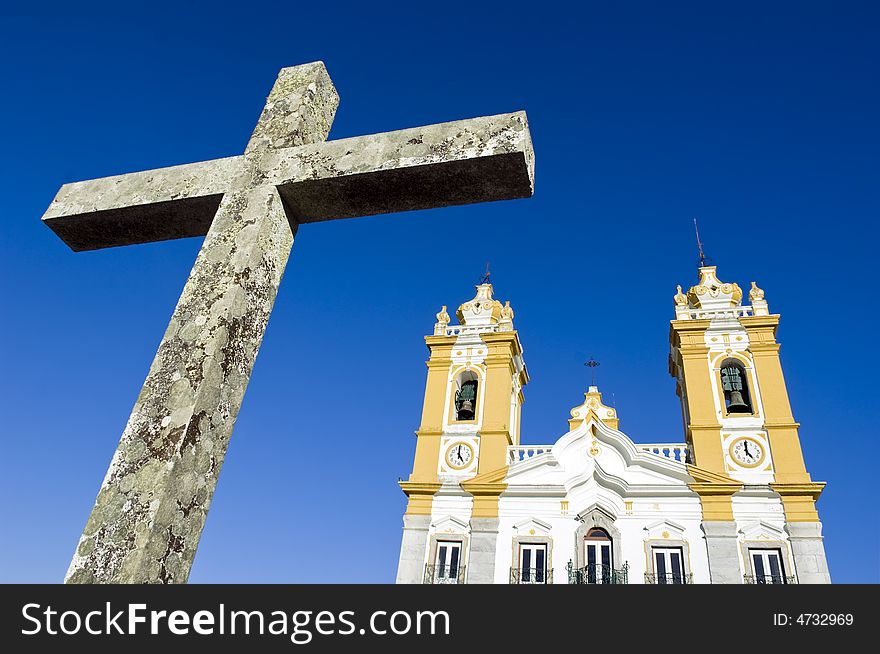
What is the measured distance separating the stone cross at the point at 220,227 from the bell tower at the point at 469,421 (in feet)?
43.8

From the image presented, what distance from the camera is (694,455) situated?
Result: 16.0 metres

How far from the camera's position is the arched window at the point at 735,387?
647 inches

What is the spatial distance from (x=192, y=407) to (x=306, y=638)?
2.81 ft

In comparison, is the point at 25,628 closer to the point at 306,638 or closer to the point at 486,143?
the point at 306,638

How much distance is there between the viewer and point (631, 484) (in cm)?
1569

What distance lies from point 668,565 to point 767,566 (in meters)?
2.12

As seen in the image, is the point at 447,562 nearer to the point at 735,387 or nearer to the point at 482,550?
the point at 482,550

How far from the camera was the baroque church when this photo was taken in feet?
47.2

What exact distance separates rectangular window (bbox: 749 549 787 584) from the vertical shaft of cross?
48.5 feet

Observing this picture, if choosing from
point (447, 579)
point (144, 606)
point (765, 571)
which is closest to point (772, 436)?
point (765, 571)

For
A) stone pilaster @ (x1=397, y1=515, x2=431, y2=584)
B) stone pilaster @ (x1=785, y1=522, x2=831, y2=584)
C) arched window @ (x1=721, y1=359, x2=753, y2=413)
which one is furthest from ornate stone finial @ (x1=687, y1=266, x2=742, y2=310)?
stone pilaster @ (x1=397, y1=515, x2=431, y2=584)

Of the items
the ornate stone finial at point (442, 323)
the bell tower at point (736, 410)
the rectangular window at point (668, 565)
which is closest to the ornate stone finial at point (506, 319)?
the ornate stone finial at point (442, 323)

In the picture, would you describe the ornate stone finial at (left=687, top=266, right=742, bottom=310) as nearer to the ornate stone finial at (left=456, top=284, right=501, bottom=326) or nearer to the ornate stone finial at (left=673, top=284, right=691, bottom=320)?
the ornate stone finial at (left=673, top=284, right=691, bottom=320)

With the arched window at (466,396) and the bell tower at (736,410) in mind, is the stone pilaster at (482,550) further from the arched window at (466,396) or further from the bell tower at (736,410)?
the bell tower at (736,410)
